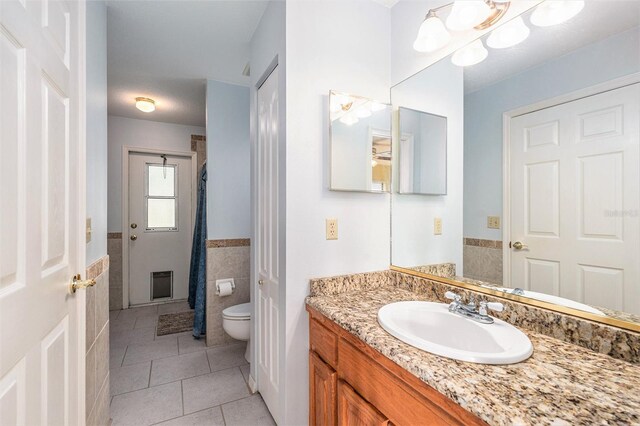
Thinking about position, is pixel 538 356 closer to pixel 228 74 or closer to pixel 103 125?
pixel 103 125

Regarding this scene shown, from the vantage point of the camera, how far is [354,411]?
3.34ft

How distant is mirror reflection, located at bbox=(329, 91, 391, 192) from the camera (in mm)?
1486

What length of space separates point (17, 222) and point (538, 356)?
1423 mm

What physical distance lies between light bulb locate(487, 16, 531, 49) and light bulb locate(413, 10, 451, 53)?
0.21m

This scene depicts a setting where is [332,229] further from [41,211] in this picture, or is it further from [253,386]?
[253,386]

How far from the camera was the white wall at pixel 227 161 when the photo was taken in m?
2.74

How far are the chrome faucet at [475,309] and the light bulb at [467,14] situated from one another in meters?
1.16

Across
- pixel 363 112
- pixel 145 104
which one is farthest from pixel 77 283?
pixel 145 104

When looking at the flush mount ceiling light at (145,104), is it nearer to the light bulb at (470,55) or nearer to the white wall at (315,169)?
the white wall at (315,169)

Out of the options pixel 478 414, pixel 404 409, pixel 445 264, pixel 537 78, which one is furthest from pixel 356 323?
pixel 537 78

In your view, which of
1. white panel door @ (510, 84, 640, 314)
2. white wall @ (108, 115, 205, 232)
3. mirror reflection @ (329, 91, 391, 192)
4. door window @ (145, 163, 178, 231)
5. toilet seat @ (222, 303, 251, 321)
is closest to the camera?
white panel door @ (510, 84, 640, 314)

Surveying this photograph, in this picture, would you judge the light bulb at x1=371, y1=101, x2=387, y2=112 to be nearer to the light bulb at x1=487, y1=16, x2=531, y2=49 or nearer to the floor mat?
Result: the light bulb at x1=487, y1=16, x2=531, y2=49

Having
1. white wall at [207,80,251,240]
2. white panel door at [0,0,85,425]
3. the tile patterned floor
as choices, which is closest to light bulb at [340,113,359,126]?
white panel door at [0,0,85,425]

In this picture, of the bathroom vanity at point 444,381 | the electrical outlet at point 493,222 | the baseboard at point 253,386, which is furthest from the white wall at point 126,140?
the electrical outlet at point 493,222
